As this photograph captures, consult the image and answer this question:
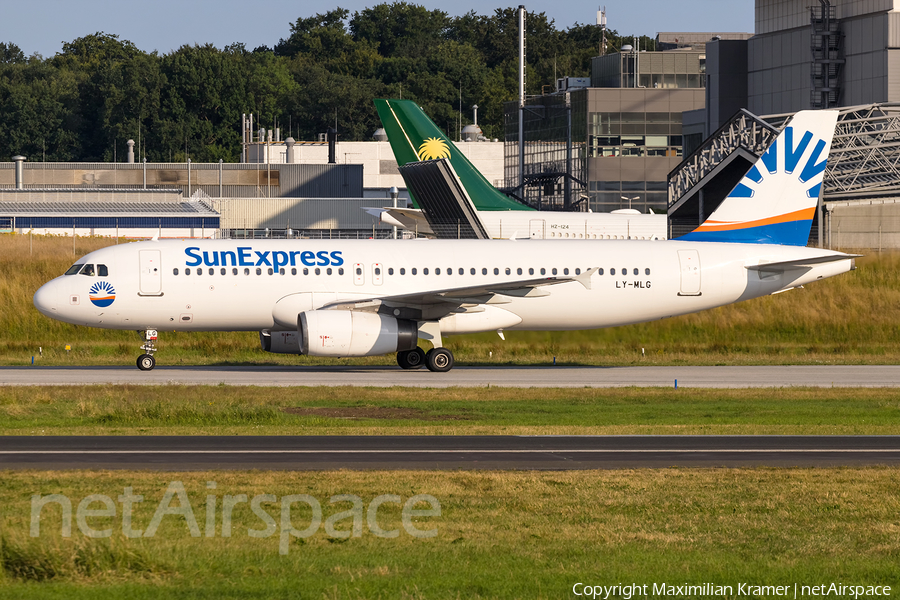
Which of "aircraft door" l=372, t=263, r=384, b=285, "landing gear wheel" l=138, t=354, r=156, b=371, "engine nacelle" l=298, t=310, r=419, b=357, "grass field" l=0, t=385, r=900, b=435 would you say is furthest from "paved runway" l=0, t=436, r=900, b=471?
"aircraft door" l=372, t=263, r=384, b=285

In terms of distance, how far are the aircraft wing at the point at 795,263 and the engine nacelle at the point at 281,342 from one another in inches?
578

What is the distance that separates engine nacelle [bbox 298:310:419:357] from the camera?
1270 inches

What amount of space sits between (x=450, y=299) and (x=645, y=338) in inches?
441

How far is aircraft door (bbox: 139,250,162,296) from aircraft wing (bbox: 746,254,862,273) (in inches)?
730

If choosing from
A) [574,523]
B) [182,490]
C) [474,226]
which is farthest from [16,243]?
[574,523]

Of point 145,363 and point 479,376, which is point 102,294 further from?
point 479,376

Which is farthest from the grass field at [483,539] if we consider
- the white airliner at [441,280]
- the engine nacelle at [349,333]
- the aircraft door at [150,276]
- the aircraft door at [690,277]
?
the aircraft door at [690,277]

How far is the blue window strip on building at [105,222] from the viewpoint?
87438 mm

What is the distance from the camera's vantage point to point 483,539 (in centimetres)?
1272

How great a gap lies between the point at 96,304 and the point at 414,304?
9.49 meters

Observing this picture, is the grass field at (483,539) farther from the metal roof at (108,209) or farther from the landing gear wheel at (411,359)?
the metal roof at (108,209)

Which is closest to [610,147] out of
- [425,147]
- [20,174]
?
[425,147]

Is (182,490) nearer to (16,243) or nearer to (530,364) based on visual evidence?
(530,364)

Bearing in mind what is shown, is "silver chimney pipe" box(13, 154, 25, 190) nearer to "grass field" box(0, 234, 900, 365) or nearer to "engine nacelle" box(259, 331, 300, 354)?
"grass field" box(0, 234, 900, 365)
